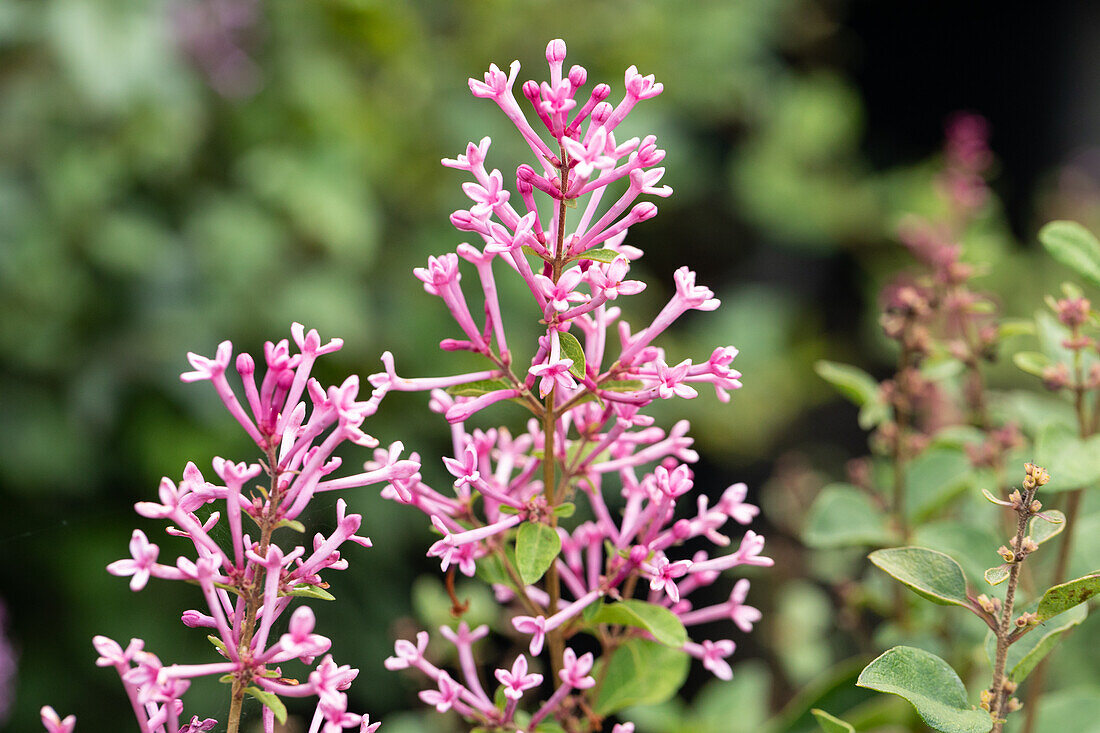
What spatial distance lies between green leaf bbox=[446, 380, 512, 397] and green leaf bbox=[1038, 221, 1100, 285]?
0.33 meters

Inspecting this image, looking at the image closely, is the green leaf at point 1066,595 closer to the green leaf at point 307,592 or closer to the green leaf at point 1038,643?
the green leaf at point 1038,643

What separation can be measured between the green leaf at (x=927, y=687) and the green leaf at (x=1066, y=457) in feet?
0.44

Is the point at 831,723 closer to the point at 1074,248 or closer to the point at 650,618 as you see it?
the point at 650,618

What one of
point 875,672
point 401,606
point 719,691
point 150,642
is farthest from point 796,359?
point 875,672

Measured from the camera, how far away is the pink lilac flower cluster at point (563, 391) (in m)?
0.41

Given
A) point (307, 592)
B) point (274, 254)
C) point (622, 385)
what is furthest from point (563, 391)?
point (274, 254)

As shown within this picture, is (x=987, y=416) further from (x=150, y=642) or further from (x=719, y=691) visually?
(x=150, y=642)

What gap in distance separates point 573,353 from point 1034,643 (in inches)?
10.5

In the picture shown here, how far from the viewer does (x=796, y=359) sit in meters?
1.97

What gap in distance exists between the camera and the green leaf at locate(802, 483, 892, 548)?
0.62 metres

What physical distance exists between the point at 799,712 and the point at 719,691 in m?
0.23

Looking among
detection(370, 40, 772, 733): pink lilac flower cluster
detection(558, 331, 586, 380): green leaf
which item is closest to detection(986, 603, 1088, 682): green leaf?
detection(370, 40, 772, 733): pink lilac flower cluster

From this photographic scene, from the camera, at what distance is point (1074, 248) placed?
21.5 inches

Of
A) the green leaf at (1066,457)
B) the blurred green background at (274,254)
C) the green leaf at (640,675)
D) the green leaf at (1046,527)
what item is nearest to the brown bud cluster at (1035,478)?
the green leaf at (1046,527)
